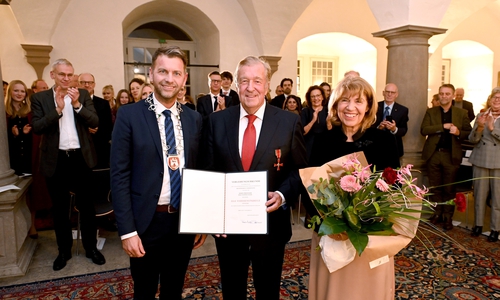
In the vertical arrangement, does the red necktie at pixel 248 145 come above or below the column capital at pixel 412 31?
below

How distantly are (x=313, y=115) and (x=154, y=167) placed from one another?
11.2ft

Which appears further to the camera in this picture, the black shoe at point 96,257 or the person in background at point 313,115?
the person in background at point 313,115

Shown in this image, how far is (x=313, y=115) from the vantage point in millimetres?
5059

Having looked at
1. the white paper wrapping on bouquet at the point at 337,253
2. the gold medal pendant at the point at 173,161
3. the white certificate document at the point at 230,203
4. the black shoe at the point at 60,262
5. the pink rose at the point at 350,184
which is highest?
the gold medal pendant at the point at 173,161

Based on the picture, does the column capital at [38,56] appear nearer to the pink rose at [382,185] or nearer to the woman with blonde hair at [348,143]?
the woman with blonde hair at [348,143]

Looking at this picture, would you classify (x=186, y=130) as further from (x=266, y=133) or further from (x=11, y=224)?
(x=11, y=224)

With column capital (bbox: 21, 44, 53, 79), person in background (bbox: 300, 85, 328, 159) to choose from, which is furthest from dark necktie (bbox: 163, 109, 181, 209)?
column capital (bbox: 21, 44, 53, 79)

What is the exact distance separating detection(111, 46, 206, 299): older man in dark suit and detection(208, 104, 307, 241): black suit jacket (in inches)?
5.1

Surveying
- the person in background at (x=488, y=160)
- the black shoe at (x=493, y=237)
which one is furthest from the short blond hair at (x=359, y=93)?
the black shoe at (x=493, y=237)

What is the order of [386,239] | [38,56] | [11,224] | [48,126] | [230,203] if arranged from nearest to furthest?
[386,239] < [230,203] < [48,126] < [11,224] < [38,56]

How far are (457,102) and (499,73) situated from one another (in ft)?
19.7

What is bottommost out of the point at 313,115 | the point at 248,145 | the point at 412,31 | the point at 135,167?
the point at 135,167

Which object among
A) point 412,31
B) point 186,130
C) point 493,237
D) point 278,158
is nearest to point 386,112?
point 412,31

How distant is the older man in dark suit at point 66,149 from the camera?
11.4 feet
